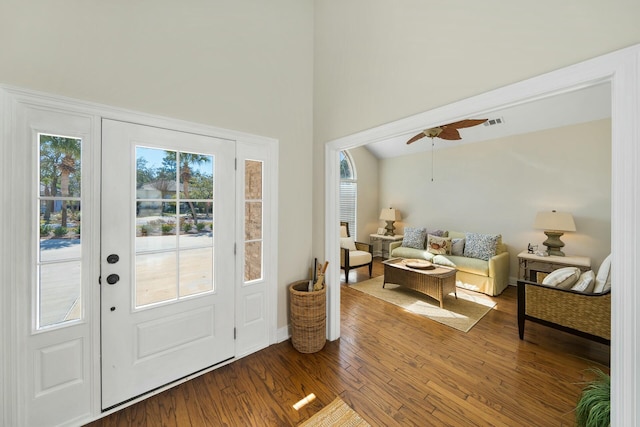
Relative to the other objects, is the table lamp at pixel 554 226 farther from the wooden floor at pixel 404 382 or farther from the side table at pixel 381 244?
the side table at pixel 381 244

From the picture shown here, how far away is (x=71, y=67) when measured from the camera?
154 cm

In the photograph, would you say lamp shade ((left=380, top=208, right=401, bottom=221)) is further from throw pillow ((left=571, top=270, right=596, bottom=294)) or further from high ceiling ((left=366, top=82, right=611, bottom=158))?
Answer: throw pillow ((left=571, top=270, right=596, bottom=294))

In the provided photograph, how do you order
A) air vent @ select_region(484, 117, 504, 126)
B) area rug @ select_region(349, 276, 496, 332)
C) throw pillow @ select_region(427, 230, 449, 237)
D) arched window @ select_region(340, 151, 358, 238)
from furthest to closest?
1. arched window @ select_region(340, 151, 358, 238)
2. throw pillow @ select_region(427, 230, 449, 237)
3. air vent @ select_region(484, 117, 504, 126)
4. area rug @ select_region(349, 276, 496, 332)

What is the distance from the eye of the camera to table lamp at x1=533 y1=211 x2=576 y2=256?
366cm

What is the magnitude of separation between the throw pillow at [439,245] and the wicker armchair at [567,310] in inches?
80.0

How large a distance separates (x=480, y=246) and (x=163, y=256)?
191 inches

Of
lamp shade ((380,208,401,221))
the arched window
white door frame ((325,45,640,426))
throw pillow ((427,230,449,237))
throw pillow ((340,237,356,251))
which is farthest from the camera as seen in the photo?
the arched window

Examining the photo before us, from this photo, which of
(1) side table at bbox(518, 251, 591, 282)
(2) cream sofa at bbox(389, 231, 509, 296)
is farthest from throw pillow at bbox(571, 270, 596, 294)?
(2) cream sofa at bbox(389, 231, 509, 296)

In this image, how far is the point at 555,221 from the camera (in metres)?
3.74

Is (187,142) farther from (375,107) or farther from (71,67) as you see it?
(375,107)

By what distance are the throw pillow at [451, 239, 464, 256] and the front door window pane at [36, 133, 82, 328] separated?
17.6 feet

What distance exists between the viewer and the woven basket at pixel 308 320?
Answer: 2387 mm

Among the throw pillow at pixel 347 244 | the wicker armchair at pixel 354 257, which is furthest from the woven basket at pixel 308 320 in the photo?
the throw pillow at pixel 347 244

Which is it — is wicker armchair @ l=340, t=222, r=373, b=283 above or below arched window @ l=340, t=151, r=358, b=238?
below
